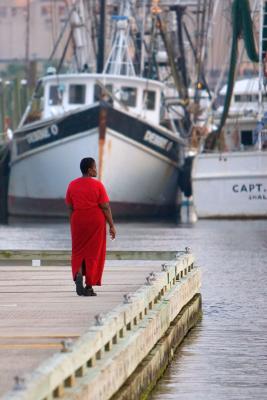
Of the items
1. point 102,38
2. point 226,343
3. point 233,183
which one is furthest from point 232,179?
point 226,343

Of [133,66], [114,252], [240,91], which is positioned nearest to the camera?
[114,252]

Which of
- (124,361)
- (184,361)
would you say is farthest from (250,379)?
(124,361)

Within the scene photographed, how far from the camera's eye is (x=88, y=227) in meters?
14.7

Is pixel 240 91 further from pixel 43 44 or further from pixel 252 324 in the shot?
pixel 43 44

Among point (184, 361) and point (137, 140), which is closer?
point (184, 361)

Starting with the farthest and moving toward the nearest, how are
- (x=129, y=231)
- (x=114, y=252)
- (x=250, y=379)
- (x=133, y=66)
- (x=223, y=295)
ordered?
(x=133, y=66) < (x=129, y=231) < (x=223, y=295) < (x=114, y=252) < (x=250, y=379)

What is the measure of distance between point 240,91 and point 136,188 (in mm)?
10892

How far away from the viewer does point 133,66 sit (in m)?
53.4

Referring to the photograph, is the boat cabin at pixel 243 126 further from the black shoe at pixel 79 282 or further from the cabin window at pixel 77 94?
the black shoe at pixel 79 282

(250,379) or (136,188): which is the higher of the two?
(250,379)

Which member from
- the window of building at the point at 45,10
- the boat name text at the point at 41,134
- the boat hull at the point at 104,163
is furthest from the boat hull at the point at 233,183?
the window of building at the point at 45,10

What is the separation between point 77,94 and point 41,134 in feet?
5.47

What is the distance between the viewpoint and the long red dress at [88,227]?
14.7m

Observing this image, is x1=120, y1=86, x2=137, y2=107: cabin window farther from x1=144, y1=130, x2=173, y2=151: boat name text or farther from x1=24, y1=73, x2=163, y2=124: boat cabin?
x1=144, y1=130, x2=173, y2=151: boat name text
